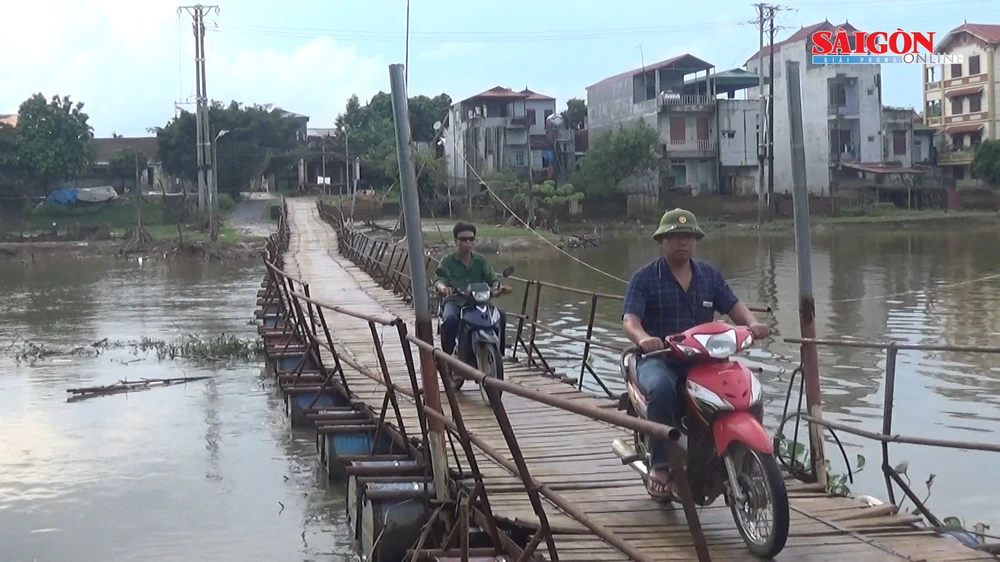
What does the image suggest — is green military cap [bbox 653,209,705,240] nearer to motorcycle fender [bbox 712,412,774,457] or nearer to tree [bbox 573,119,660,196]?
motorcycle fender [bbox 712,412,774,457]

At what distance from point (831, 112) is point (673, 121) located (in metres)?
6.92

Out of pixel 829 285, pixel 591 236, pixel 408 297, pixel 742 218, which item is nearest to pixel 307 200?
pixel 591 236

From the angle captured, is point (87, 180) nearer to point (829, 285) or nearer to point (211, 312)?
point (211, 312)

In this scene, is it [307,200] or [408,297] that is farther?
[307,200]

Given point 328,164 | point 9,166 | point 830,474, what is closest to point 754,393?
point 830,474

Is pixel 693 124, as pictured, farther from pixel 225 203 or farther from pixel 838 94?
pixel 225 203

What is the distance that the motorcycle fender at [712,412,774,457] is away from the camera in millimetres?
4340

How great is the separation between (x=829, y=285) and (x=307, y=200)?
32.2 m

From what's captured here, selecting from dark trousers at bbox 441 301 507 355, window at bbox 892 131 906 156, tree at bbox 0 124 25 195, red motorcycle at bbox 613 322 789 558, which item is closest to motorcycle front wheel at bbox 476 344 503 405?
dark trousers at bbox 441 301 507 355

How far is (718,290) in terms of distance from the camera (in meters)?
5.19

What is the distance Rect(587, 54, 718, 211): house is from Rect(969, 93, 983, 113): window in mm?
12593

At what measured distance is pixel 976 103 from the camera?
169 feet

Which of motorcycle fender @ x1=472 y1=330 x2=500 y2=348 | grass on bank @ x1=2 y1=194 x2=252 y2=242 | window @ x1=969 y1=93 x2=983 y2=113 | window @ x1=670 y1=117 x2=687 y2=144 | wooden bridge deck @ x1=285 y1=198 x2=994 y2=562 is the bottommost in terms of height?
wooden bridge deck @ x1=285 y1=198 x2=994 y2=562

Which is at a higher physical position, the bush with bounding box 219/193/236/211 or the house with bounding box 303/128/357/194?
the house with bounding box 303/128/357/194
